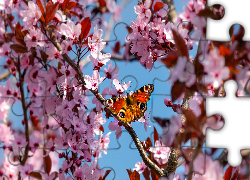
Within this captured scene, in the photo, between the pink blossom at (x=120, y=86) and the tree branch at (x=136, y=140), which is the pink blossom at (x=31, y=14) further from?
the pink blossom at (x=120, y=86)

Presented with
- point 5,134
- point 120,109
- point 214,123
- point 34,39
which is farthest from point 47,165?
point 214,123

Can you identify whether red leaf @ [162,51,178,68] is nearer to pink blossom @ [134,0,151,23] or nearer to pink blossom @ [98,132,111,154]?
pink blossom @ [134,0,151,23]

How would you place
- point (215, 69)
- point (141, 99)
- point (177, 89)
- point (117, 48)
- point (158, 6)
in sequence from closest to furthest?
point (215, 69), point (177, 89), point (141, 99), point (158, 6), point (117, 48)

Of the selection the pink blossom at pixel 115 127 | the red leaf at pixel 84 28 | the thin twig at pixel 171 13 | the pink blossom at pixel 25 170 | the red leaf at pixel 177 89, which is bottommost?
the pink blossom at pixel 25 170

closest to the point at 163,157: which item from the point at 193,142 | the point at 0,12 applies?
the point at 193,142

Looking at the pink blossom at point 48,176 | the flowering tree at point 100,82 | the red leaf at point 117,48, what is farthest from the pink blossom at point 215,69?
the red leaf at point 117,48

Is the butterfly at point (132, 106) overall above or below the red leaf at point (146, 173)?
above

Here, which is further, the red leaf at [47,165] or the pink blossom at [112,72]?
the red leaf at [47,165]

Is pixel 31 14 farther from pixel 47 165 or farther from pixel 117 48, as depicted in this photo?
pixel 117 48
